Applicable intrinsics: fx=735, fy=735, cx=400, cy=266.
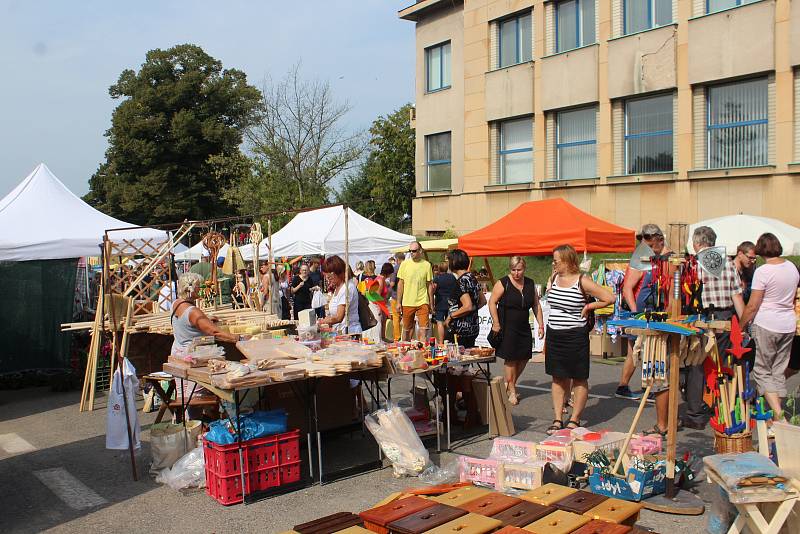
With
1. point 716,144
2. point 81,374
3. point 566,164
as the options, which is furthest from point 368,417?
point 566,164

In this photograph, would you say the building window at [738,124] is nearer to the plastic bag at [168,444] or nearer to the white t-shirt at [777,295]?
the white t-shirt at [777,295]

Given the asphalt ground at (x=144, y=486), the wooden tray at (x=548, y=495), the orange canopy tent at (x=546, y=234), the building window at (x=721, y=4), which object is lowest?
the asphalt ground at (x=144, y=486)

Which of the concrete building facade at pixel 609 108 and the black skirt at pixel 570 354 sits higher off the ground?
the concrete building facade at pixel 609 108

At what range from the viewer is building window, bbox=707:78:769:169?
55.1 feet

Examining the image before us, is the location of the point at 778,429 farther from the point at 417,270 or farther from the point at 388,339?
the point at 388,339

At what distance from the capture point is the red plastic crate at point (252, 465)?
578cm

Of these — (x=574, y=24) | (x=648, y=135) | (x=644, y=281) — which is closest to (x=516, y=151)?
(x=574, y=24)

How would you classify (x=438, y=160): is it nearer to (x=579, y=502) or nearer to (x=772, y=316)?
(x=772, y=316)

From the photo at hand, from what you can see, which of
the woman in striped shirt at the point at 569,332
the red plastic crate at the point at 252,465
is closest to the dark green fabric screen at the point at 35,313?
the red plastic crate at the point at 252,465

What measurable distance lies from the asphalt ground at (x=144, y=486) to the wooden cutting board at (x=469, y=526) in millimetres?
1833

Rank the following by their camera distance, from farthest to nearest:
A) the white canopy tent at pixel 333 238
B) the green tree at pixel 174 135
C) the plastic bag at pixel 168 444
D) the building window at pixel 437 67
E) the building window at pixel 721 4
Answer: the green tree at pixel 174 135 < the building window at pixel 437 67 < the white canopy tent at pixel 333 238 < the building window at pixel 721 4 < the plastic bag at pixel 168 444

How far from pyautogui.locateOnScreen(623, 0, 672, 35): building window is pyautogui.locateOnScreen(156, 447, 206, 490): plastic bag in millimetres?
16325

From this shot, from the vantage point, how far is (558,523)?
12.7 ft

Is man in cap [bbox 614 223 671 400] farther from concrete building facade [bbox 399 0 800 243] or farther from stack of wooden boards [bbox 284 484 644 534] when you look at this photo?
concrete building facade [bbox 399 0 800 243]
